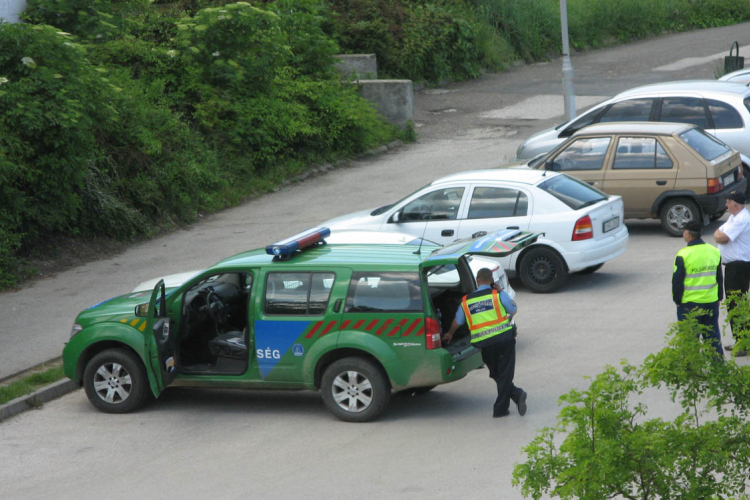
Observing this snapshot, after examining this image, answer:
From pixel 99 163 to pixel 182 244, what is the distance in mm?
2261

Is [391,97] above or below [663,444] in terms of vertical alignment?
above

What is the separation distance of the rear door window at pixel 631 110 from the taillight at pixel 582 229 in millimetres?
6116

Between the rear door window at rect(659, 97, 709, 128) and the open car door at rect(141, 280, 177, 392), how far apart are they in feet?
38.7

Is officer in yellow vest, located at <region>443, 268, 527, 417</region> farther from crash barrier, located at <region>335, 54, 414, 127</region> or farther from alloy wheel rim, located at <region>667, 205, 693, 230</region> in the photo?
crash barrier, located at <region>335, 54, 414, 127</region>

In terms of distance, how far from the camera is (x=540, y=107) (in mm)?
27797

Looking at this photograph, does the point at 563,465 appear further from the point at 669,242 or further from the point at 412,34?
the point at 412,34

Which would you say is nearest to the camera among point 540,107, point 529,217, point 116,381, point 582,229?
point 116,381

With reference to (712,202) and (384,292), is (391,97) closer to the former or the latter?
(712,202)

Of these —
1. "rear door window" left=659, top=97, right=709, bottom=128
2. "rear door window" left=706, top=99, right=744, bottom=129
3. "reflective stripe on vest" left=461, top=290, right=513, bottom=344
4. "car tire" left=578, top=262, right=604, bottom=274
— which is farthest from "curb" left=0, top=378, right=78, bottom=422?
"rear door window" left=706, top=99, right=744, bottom=129

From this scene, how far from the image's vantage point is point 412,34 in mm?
29016

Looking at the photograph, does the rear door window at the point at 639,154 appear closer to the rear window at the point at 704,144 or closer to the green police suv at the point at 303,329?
the rear window at the point at 704,144

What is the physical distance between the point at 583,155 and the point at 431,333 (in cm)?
817

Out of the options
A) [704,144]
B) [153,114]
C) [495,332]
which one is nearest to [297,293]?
[495,332]

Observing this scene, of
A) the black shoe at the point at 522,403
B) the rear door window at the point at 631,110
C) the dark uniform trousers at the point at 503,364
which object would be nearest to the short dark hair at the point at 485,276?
the dark uniform trousers at the point at 503,364
